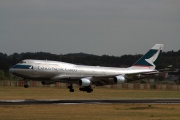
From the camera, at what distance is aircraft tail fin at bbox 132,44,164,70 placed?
100000 mm

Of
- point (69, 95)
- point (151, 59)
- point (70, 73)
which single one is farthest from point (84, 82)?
point (151, 59)

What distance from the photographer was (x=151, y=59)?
100 meters

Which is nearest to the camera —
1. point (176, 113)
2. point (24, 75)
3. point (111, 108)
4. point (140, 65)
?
point (176, 113)

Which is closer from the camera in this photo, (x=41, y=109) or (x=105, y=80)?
(x=41, y=109)

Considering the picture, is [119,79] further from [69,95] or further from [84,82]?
[69,95]

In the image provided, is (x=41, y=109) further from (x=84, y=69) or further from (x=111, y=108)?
(x=84, y=69)

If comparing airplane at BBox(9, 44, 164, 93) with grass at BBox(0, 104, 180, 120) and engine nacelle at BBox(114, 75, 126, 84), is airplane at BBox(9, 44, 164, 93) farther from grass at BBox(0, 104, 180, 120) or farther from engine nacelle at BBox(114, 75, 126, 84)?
grass at BBox(0, 104, 180, 120)

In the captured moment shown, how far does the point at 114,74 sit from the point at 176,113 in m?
37.7

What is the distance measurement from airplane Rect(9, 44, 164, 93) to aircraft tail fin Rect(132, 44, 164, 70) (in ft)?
8.36

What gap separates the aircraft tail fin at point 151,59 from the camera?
328 feet

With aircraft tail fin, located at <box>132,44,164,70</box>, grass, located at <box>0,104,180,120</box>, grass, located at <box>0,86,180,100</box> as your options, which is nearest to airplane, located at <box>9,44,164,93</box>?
grass, located at <box>0,86,180,100</box>

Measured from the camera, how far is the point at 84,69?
92.0 m

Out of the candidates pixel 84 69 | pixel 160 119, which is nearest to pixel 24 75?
pixel 84 69

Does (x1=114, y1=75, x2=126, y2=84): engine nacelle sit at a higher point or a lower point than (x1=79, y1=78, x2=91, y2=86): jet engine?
higher
